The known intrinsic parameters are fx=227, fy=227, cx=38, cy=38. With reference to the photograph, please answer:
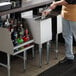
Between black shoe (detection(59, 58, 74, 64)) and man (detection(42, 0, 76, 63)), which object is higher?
man (detection(42, 0, 76, 63))

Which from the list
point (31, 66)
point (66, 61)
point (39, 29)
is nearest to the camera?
point (39, 29)

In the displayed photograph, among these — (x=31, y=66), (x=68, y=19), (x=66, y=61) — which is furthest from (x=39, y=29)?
(x=66, y=61)

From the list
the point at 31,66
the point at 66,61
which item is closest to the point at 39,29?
the point at 31,66

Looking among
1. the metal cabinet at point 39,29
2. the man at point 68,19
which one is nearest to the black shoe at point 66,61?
the man at point 68,19

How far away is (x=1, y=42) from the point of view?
2.70 m

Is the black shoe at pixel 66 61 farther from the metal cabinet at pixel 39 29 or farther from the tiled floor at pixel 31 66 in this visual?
the metal cabinet at pixel 39 29

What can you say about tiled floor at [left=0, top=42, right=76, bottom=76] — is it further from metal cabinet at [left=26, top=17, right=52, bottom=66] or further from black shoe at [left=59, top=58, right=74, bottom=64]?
metal cabinet at [left=26, top=17, right=52, bottom=66]

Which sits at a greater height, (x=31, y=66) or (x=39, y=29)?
(x=39, y=29)

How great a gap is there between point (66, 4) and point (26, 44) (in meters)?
0.73

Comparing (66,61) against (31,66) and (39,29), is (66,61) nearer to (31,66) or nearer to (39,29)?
(31,66)

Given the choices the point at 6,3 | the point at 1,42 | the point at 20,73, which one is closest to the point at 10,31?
the point at 1,42

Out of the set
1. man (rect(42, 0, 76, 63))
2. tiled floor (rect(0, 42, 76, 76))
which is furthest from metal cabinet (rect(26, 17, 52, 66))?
tiled floor (rect(0, 42, 76, 76))

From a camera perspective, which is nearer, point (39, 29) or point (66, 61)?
point (39, 29)

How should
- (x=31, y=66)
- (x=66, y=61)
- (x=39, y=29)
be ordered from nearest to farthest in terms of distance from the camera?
(x=39, y=29) → (x=31, y=66) → (x=66, y=61)
